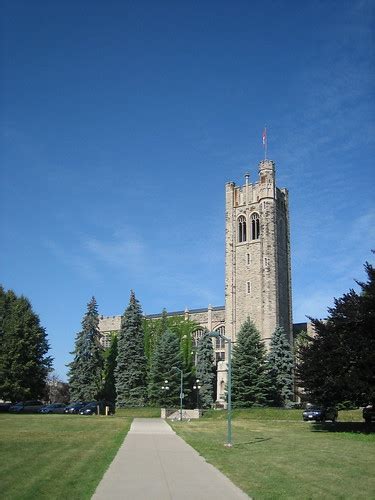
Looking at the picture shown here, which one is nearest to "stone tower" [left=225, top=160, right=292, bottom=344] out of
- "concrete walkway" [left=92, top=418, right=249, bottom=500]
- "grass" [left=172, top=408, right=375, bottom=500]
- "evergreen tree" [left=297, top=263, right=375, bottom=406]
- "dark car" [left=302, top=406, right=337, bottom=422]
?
"dark car" [left=302, top=406, right=337, bottom=422]

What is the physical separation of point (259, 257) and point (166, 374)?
72.2 ft

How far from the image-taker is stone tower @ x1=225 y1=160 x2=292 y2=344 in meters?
70.1

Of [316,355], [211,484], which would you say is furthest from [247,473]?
[316,355]

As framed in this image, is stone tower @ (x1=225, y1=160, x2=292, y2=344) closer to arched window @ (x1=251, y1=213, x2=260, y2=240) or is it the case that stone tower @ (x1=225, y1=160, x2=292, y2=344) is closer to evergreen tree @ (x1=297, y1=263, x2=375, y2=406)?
arched window @ (x1=251, y1=213, x2=260, y2=240)

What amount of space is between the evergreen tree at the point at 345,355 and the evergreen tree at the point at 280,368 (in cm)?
3024

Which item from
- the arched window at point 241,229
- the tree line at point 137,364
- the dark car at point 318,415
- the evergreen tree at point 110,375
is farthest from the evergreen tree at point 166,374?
the arched window at point 241,229

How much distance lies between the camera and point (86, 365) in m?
63.3

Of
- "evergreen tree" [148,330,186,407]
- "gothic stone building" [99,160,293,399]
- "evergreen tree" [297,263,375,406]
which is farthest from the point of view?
"gothic stone building" [99,160,293,399]

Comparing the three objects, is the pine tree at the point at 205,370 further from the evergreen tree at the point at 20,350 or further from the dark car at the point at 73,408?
the evergreen tree at the point at 20,350

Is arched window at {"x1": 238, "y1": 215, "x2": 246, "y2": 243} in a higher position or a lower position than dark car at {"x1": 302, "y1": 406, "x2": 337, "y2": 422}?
higher

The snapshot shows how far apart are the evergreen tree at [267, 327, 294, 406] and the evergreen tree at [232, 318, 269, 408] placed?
2564mm

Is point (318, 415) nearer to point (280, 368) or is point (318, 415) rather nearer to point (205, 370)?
point (280, 368)

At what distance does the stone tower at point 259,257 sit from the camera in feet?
230

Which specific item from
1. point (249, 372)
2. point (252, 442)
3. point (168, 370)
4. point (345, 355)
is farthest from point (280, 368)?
point (252, 442)
